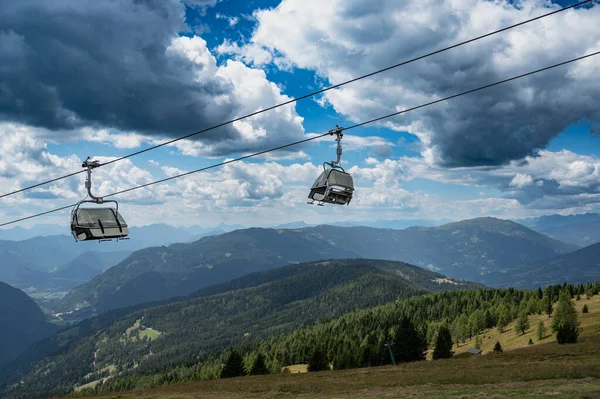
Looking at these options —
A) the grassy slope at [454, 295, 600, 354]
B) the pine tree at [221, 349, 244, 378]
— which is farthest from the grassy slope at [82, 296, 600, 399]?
the pine tree at [221, 349, 244, 378]

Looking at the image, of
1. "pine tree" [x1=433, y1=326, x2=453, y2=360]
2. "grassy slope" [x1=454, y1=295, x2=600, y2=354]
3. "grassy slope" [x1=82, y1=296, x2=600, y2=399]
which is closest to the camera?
"grassy slope" [x1=82, y1=296, x2=600, y2=399]

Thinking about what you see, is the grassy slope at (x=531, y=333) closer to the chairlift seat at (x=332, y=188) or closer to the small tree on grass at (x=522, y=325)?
the small tree on grass at (x=522, y=325)

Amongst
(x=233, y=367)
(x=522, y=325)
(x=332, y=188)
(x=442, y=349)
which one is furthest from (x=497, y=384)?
(x=522, y=325)

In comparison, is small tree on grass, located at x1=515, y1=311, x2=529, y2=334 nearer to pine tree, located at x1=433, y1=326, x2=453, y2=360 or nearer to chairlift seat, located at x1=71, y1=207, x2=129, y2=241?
pine tree, located at x1=433, y1=326, x2=453, y2=360

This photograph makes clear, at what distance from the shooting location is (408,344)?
345 feet

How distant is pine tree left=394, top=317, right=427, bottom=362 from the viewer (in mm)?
104812

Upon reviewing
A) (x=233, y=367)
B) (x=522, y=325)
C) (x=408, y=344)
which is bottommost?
(x=522, y=325)

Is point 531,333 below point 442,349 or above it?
below

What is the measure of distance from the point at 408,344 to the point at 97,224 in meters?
97.7

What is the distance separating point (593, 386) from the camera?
2738cm

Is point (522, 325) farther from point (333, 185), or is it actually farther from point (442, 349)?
point (333, 185)

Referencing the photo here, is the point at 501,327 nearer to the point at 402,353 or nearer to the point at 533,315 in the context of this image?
the point at 533,315

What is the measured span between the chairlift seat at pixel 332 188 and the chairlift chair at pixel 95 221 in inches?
509

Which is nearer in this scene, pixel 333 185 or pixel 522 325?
pixel 333 185
